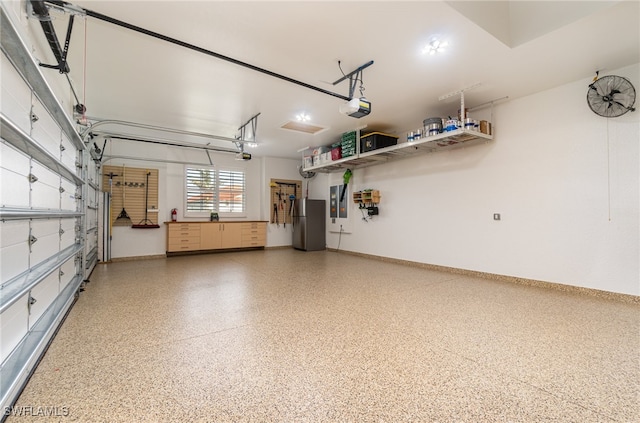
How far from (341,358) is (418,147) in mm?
4240

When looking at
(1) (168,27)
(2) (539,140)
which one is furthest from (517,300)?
(1) (168,27)

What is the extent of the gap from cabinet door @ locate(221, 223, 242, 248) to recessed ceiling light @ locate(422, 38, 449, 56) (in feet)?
20.6

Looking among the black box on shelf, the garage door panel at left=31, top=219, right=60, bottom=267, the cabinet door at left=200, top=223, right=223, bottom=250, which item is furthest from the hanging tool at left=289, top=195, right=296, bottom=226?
the garage door panel at left=31, top=219, right=60, bottom=267

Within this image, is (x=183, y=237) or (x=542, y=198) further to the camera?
(x=183, y=237)

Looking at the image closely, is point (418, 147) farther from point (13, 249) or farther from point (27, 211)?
point (13, 249)

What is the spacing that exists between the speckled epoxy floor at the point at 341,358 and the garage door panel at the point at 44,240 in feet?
2.28

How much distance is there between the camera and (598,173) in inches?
140

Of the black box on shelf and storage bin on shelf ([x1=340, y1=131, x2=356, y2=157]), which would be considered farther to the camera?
storage bin on shelf ([x1=340, y1=131, x2=356, y2=157])

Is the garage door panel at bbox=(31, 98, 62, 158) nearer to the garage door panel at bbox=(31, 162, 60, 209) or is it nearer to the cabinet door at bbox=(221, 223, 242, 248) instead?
the garage door panel at bbox=(31, 162, 60, 209)

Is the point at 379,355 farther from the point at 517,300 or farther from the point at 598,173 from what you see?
the point at 598,173

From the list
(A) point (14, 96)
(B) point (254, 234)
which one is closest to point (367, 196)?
(B) point (254, 234)

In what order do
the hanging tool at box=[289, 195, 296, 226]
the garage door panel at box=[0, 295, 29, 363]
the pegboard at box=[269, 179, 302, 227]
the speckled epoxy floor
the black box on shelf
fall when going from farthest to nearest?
the hanging tool at box=[289, 195, 296, 226], the pegboard at box=[269, 179, 302, 227], the black box on shelf, the garage door panel at box=[0, 295, 29, 363], the speckled epoxy floor

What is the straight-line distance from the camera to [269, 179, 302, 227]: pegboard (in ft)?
28.5

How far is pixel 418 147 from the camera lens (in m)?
5.16
